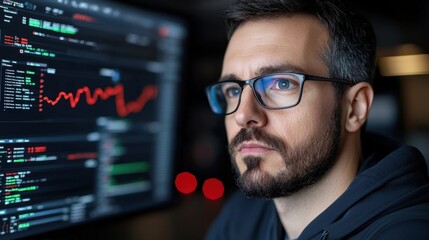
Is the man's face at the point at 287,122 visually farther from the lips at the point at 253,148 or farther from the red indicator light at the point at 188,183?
the red indicator light at the point at 188,183

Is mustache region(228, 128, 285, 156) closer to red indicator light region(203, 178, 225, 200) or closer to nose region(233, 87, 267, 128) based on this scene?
nose region(233, 87, 267, 128)

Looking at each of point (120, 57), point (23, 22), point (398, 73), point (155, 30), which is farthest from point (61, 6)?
point (398, 73)

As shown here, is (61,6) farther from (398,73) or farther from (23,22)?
(398,73)

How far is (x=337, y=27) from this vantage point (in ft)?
3.41

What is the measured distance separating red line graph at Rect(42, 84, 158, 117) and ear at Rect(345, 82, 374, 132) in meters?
0.50

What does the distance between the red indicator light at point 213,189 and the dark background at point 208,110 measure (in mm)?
25

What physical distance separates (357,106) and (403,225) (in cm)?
31

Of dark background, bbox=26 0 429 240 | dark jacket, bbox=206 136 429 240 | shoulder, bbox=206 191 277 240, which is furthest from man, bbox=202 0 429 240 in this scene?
dark background, bbox=26 0 429 240

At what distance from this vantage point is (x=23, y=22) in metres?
0.87

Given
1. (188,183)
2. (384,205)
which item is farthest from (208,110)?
(384,205)

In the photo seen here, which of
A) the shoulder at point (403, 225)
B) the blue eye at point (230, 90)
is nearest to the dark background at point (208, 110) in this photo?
the blue eye at point (230, 90)

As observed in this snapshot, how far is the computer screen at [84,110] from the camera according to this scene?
876 millimetres

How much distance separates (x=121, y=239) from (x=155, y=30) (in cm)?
65

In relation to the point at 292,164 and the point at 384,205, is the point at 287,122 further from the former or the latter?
the point at 384,205
